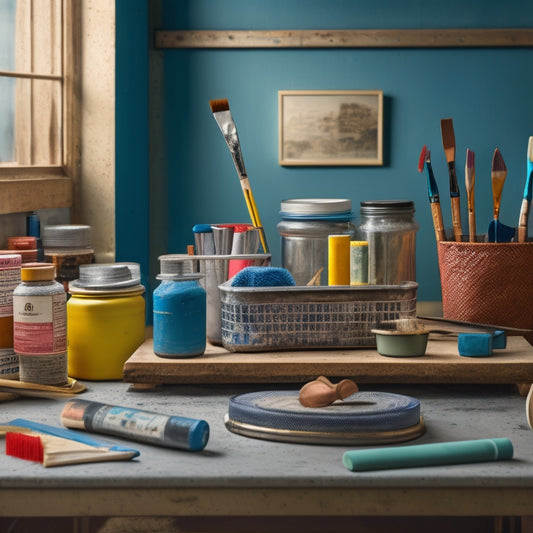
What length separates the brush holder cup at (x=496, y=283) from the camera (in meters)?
1.62

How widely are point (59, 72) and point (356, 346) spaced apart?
1.04 m

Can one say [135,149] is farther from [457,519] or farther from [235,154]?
[457,519]

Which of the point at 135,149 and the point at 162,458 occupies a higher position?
the point at 135,149

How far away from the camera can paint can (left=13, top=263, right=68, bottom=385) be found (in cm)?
126

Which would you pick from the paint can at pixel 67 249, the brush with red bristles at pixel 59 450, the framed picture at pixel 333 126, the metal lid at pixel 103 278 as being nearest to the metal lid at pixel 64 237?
the paint can at pixel 67 249

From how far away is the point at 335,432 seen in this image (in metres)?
1.03

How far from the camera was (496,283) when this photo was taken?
1.62m

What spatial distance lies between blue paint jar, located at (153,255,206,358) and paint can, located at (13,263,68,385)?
5.8 inches

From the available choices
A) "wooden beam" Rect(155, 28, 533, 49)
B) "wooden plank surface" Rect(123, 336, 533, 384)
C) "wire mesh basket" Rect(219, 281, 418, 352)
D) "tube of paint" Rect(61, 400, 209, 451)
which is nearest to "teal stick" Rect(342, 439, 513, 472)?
"tube of paint" Rect(61, 400, 209, 451)

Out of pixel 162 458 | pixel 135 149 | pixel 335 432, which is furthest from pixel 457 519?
pixel 135 149

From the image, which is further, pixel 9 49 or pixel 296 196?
pixel 296 196

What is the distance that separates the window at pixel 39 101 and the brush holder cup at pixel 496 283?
2.94 feet

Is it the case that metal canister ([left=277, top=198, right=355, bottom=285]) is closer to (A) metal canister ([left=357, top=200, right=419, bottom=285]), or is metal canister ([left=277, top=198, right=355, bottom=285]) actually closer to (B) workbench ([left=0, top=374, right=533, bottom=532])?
(A) metal canister ([left=357, top=200, right=419, bottom=285])

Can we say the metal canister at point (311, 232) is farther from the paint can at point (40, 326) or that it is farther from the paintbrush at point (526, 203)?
the paint can at point (40, 326)
